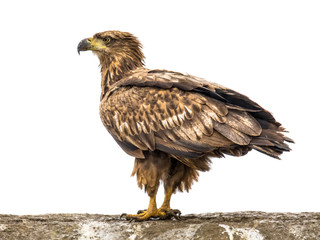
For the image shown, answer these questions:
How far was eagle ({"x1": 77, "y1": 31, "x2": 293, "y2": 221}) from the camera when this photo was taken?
11.3 m

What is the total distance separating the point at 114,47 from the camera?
1368 centimetres

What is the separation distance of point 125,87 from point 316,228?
398cm

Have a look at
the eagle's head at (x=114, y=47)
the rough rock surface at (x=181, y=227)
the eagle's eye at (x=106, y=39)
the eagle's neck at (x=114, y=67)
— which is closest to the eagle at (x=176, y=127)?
the rough rock surface at (x=181, y=227)

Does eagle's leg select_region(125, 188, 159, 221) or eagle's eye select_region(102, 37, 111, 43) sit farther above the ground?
eagle's eye select_region(102, 37, 111, 43)

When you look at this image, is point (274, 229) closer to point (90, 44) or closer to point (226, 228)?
point (226, 228)

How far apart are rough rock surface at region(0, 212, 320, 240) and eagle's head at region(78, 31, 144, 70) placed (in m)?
3.05

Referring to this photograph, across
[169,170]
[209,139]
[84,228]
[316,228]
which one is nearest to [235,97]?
[209,139]

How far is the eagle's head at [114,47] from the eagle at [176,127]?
90 cm

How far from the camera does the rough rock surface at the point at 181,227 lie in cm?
1112

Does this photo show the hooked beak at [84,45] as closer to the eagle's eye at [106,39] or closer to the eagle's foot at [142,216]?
the eagle's eye at [106,39]

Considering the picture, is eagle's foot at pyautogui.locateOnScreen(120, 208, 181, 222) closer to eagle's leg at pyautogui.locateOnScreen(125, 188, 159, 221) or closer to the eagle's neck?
eagle's leg at pyautogui.locateOnScreen(125, 188, 159, 221)

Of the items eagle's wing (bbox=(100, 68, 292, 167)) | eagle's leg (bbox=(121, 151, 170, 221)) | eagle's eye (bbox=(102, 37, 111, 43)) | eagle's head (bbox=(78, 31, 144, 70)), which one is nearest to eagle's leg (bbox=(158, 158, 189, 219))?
eagle's leg (bbox=(121, 151, 170, 221))

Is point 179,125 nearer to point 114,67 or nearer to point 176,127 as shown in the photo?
point 176,127

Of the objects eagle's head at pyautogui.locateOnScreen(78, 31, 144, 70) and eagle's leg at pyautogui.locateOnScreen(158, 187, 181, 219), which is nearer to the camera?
eagle's leg at pyautogui.locateOnScreen(158, 187, 181, 219)
